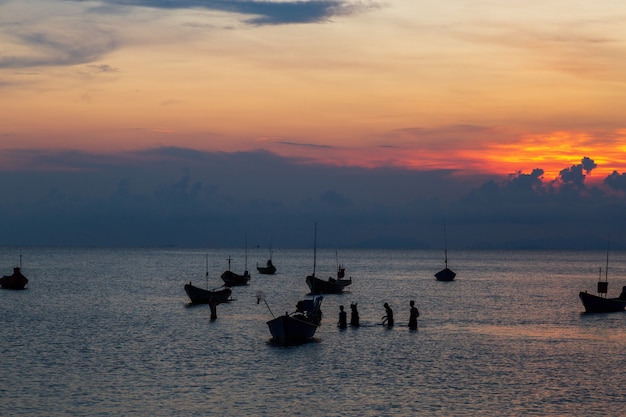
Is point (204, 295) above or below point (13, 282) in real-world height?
above

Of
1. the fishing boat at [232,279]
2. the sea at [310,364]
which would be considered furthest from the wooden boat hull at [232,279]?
the sea at [310,364]

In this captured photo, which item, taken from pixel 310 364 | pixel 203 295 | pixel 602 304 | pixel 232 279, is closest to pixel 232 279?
pixel 232 279

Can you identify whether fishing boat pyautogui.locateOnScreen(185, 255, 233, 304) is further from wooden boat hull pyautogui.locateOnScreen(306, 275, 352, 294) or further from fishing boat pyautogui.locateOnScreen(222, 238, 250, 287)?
fishing boat pyautogui.locateOnScreen(222, 238, 250, 287)

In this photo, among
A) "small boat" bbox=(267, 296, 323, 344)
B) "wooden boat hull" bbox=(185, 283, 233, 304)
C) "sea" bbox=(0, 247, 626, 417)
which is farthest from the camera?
"wooden boat hull" bbox=(185, 283, 233, 304)

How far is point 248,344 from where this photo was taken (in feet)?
175

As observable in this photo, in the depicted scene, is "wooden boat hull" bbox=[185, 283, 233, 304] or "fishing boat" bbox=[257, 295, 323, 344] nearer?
"fishing boat" bbox=[257, 295, 323, 344]

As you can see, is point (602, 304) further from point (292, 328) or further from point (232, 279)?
point (232, 279)

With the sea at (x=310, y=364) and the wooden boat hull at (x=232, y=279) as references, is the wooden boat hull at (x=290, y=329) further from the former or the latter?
the wooden boat hull at (x=232, y=279)

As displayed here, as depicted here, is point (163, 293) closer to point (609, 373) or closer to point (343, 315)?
point (343, 315)

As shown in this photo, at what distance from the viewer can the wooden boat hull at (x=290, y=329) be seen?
Result: 52062mm

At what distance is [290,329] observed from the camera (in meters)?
52.1

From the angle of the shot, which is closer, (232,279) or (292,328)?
(292,328)

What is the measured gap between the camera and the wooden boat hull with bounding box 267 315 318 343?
52062 millimetres

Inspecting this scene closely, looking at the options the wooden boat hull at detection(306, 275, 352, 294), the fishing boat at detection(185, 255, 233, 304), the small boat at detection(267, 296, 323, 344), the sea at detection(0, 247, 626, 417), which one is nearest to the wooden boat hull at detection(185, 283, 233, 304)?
the fishing boat at detection(185, 255, 233, 304)
